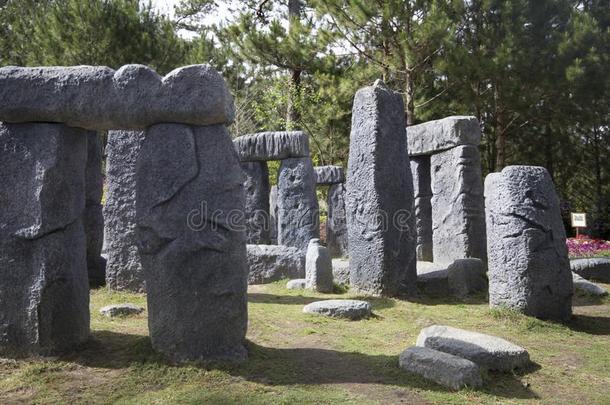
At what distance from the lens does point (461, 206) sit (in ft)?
29.9

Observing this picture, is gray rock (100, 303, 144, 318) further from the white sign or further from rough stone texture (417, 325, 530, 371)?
the white sign

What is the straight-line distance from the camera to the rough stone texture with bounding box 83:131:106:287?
7.44 meters

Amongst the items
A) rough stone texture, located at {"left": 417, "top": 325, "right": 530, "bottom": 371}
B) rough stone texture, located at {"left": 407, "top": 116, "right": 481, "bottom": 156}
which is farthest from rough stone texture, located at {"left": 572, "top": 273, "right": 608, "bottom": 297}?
rough stone texture, located at {"left": 417, "top": 325, "right": 530, "bottom": 371}

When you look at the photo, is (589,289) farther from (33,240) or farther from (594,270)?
(33,240)

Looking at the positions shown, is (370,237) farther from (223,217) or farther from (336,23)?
(336,23)

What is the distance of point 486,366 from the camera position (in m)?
4.15

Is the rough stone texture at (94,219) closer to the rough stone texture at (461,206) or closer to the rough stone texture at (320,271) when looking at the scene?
the rough stone texture at (320,271)

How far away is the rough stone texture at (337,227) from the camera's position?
12.1 meters

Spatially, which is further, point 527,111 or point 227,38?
point 227,38

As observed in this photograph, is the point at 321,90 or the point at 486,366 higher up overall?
the point at 321,90

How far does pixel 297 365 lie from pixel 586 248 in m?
Answer: 9.22

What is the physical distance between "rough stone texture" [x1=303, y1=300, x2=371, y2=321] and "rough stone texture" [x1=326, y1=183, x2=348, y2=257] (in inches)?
238

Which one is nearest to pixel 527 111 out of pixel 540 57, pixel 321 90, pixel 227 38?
pixel 540 57

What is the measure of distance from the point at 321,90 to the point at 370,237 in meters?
9.95
